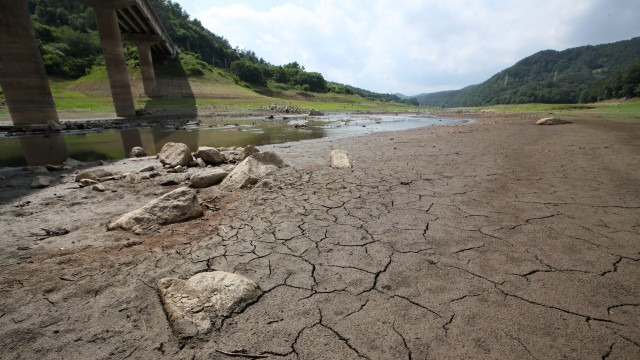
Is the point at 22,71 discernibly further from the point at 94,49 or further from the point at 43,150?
the point at 94,49

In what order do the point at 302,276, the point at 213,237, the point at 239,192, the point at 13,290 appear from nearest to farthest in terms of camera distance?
the point at 13,290 → the point at 302,276 → the point at 213,237 → the point at 239,192

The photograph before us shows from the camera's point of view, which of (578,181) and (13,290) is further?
(578,181)

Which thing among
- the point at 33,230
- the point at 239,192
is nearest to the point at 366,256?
the point at 239,192

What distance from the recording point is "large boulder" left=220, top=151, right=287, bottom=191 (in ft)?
13.8

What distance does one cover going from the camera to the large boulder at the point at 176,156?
5.74m

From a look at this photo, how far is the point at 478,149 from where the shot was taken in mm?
7711

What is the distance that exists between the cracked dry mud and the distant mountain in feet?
227

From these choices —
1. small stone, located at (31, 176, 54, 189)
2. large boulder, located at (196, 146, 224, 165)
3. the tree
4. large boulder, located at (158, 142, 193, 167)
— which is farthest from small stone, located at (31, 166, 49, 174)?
the tree

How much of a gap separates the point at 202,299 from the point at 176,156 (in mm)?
4942

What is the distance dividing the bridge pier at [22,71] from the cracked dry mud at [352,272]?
48.4 ft

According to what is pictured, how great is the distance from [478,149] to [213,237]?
774 cm

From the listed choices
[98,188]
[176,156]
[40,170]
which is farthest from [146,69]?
[98,188]

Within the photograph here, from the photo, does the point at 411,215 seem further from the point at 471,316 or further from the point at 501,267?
the point at 471,316

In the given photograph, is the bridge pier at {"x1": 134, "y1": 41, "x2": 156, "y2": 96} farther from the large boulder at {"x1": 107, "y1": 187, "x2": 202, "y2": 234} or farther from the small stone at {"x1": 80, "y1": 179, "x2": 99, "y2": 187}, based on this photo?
the large boulder at {"x1": 107, "y1": 187, "x2": 202, "y2": 234}
